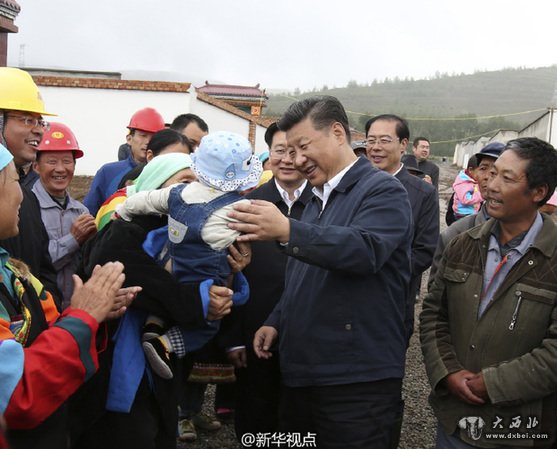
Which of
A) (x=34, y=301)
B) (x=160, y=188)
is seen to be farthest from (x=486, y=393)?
(x=34, y=301)

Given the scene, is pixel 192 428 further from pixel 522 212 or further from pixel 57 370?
pixel 522 212

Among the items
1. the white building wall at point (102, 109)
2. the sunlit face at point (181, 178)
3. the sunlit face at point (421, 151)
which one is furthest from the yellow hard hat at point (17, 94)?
the white building wall at point (102, 109)

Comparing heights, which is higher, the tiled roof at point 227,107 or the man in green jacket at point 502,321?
the tiled roof at point 227,107

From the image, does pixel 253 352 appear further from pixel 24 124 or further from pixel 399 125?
pixel 399 125

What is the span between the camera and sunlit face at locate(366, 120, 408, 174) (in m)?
4.35

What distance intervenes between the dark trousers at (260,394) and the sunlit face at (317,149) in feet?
4.36

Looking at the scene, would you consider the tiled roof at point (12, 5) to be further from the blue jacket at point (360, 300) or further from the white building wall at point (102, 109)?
the blue jacket at point (360, 300)

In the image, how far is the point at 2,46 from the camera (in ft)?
27.7

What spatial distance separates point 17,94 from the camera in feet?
9.78

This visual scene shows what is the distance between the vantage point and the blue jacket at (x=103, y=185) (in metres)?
4.55

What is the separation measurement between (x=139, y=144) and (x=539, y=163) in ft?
12.3

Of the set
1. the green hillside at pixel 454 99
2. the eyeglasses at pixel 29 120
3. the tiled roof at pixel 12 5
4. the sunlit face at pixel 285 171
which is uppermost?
the green hillside at pixel 454 99

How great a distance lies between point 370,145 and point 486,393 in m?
2.54

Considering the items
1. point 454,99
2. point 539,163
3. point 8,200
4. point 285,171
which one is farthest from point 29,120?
point 454,99
